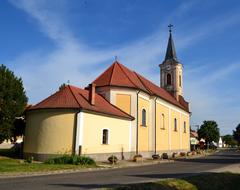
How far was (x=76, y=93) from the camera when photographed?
3222 centimetres

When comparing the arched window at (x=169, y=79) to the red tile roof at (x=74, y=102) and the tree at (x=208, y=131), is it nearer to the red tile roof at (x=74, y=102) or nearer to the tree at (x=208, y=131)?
the red tile roof at (x=74, y=102)

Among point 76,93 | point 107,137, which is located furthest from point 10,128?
point 107,137

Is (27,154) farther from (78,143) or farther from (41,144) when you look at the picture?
(78,143)

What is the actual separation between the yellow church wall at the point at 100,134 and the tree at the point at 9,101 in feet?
26.8

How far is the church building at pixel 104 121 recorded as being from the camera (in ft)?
94.9

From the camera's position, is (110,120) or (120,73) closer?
(110,120)

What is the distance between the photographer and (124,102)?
3747 cm

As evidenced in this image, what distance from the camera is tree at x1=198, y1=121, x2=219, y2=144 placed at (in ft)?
319

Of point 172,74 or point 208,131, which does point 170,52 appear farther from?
point 208,131

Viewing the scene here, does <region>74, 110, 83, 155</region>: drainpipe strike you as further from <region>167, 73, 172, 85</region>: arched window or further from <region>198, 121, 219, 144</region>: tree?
<region>198, 121, 219, 144</region>: tree

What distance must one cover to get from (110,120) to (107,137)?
1.67 meters

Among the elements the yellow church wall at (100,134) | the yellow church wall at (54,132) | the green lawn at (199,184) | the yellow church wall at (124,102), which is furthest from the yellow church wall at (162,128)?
the green lawn at (199,184)

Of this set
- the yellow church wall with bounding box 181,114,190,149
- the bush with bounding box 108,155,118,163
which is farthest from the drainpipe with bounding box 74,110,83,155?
the yellow church wall with bounding box 181,114,190,149

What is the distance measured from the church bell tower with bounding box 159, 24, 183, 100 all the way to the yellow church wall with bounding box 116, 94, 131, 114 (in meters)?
21.9
